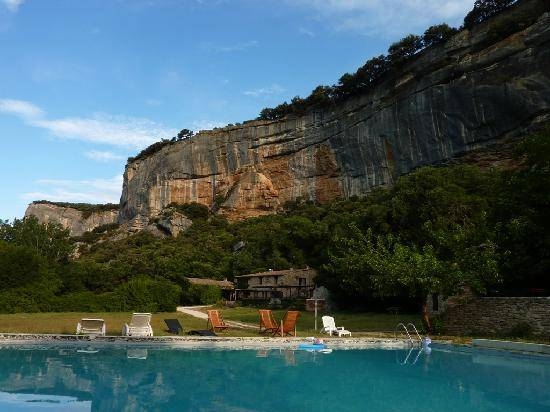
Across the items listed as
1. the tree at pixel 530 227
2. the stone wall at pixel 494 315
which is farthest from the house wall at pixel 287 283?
the stone wall at pixel 494 315

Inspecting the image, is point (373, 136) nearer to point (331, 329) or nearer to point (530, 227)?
point (530, 227)

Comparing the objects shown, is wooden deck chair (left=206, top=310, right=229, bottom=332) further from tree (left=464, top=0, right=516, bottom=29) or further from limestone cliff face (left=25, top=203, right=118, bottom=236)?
limestone cliff face (left=25, top=203, right=118, bottom=236)

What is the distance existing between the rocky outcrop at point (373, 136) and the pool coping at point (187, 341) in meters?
37.3

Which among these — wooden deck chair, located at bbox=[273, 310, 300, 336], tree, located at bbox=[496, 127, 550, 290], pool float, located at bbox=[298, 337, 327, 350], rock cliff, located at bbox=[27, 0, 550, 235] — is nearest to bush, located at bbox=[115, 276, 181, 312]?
wooden deck chair, located at bbox=[273, 310, 300, 336]

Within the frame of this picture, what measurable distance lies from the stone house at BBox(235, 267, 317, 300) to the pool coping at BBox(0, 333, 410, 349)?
22.0 m

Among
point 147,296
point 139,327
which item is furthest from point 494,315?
point 147,296

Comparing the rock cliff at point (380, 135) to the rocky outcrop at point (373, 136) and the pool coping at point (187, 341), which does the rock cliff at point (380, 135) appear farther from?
the pool coping at point (187, 341)

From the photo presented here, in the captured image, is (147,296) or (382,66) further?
(382,66)

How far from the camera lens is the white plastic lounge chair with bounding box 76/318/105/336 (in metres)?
13.8

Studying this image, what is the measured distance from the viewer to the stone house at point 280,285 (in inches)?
1462

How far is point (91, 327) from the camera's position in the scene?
46.6 feet

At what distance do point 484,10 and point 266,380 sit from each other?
5460 cm

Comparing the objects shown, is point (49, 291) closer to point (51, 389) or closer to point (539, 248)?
point (51, 389)

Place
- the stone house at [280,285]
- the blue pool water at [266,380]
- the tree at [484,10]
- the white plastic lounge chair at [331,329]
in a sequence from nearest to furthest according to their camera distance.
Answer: the blue pool water at [266,380] → the white plastic lounge chair at [331,329] → the stone house at [280,285] → the tree at [484,10]
